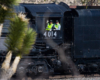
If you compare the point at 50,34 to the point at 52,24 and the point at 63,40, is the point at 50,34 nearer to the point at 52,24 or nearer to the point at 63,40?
the point at 52,24

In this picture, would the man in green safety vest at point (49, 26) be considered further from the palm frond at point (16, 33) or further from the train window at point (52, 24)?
the palm frond at point (16, 33)

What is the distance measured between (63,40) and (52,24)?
1.00 metres

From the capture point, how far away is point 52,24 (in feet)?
32.4

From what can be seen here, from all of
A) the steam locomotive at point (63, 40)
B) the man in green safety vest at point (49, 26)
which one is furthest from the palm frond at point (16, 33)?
the man in green safety vest at point (49, 26)

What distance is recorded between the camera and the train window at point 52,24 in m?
9.84

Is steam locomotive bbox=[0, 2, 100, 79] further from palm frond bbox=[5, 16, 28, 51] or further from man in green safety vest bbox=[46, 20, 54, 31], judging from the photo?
palm frond bbox=[5, 16, 28, 51]

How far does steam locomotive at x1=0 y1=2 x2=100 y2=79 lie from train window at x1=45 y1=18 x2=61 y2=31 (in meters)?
0.05

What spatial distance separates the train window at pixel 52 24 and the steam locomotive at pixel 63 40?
52mm

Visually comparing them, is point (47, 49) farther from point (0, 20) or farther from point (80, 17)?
point (0, 20)

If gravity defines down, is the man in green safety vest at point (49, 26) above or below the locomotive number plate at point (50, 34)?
above

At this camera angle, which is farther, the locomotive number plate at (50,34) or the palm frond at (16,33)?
the locomotive number plate at (50,34)

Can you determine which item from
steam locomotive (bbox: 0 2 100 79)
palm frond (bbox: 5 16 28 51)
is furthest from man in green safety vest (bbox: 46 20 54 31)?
palm frond (bbox: 5 16 28 51)

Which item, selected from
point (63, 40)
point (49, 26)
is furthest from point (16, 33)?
point (63, 40)

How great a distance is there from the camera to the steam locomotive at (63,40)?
9.82 metres
